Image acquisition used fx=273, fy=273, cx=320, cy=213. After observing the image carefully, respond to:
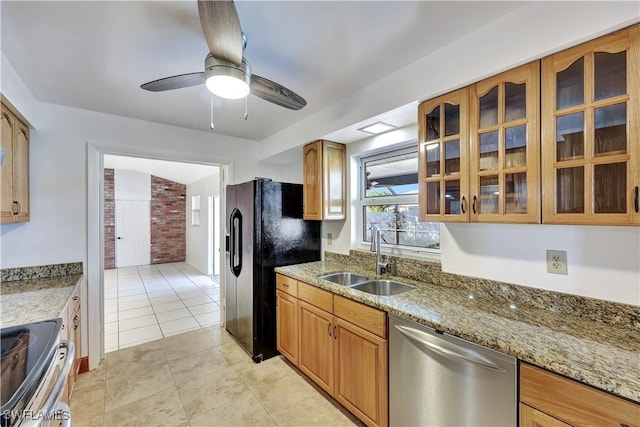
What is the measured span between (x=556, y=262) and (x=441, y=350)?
2.60 feet

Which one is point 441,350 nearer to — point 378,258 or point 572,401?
point 572,401

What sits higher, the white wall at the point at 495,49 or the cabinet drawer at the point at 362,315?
the white wall at the point at 495,49

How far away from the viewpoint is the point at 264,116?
271cm

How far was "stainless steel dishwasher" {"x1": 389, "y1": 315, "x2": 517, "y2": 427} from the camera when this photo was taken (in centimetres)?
114

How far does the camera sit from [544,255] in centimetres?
150

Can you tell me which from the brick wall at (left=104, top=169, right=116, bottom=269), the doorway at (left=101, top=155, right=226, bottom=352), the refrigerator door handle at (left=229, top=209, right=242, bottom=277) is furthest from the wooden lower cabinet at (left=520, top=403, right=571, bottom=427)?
the brick wall at (left=104, top=169, right=116, bottom=269)

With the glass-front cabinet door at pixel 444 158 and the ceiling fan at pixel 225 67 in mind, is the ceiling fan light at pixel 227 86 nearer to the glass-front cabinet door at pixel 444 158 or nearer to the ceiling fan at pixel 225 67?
the ceiling fan at pixel 225 67

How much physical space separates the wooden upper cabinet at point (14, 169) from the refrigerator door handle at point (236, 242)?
5.32 ft

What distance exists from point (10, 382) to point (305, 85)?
84.9 inches

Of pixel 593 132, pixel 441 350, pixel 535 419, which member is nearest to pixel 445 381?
pixel 441 350

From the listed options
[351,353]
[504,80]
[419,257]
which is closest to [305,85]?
[504,80]

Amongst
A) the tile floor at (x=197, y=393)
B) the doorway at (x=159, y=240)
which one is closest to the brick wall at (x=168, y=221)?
the doorway at (x=159, y=240)

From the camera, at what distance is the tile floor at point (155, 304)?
329cm

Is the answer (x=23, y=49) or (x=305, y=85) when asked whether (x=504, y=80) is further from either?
(x=23, y=49)
